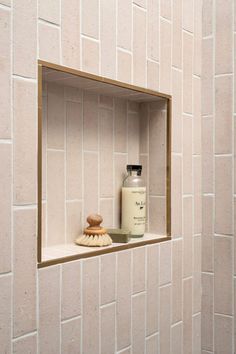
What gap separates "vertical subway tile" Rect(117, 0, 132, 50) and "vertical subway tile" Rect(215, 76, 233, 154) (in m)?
0.32

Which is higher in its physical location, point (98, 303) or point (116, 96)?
Answer: point (116, 96)

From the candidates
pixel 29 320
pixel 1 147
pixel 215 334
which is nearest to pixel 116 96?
pixel 1 147

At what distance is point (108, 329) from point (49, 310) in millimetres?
178

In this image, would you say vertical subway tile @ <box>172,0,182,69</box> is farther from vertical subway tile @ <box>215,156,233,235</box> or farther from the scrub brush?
the scrub brush

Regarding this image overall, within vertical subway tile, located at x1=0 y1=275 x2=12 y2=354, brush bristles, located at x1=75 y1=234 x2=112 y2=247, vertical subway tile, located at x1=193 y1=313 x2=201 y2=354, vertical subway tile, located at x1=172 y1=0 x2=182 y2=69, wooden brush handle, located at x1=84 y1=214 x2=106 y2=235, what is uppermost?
vertical subway tile, located at x1=172 y1=0 x2=182 y2=69

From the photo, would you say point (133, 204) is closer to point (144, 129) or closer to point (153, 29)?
point (144, 129)

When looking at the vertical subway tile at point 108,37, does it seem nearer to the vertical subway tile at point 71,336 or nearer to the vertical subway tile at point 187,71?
the vertical subway tile at point 187,71

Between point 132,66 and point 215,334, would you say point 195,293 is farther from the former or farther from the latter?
point 132,66

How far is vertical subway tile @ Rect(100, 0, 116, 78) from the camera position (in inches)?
34.7

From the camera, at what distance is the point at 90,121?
1.00m

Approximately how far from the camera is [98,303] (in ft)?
2.88

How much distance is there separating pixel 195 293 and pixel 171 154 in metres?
0.38

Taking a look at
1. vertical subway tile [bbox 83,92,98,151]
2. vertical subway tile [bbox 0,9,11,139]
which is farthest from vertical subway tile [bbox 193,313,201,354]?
vertical subway tile [bbox 0,9,11,139]

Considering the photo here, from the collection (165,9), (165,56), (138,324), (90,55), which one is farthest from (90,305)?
(165,9)
